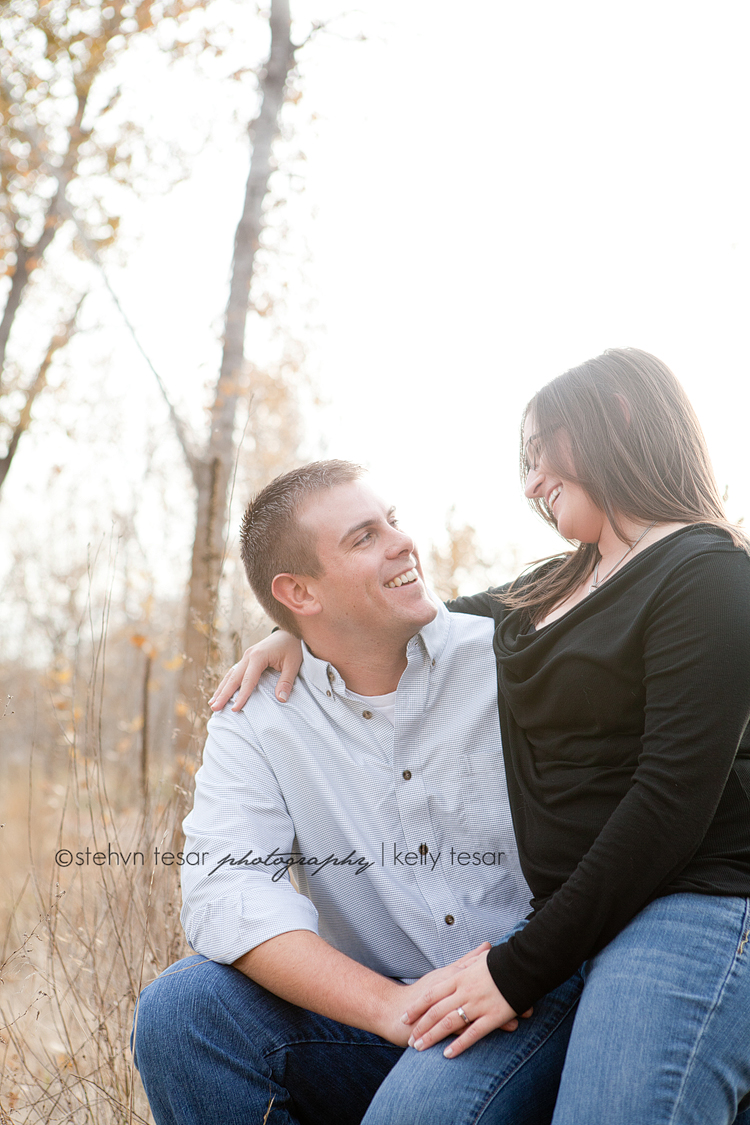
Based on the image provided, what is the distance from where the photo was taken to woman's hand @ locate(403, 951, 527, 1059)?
1.43 meters

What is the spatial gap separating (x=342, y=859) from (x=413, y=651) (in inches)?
19.1

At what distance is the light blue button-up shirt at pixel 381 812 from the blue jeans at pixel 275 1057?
0.44ft

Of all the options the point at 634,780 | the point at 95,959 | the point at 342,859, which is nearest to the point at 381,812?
the point at 342,859

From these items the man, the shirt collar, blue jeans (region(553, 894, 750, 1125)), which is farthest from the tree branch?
blue jeans (region(553, 894, 750, 1125))

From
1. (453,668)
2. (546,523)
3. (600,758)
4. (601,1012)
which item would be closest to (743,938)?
(601,1012)

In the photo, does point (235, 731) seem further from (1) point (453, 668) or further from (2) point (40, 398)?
(2) point (40, 398)

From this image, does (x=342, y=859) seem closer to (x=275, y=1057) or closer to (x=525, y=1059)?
(x=275, y=1057)

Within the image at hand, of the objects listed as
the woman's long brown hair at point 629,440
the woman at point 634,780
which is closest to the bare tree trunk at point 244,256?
the woman's long brown hair at point 629,440

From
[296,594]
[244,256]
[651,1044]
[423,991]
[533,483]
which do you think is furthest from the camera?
[244,256]

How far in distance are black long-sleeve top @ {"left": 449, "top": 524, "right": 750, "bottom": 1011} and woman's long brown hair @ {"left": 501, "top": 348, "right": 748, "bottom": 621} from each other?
0.14 meters

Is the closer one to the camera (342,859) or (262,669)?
(342,859)

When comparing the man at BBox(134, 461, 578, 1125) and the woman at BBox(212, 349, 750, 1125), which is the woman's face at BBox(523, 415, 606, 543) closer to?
the woman at BBox(212, 349, 750, 1125)

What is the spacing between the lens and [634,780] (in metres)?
1.43

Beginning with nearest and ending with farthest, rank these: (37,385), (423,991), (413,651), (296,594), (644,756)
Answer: (644,756)
(423,991)
(413,651)
(296,594)
(37,385)
